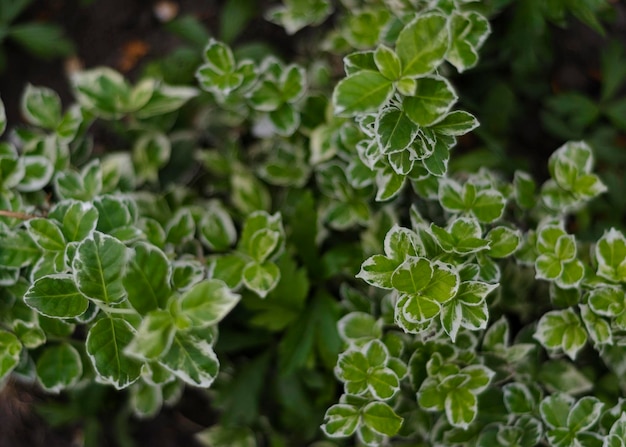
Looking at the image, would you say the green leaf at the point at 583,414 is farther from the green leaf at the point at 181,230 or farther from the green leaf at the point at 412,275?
the green leaf at the point at 181,230

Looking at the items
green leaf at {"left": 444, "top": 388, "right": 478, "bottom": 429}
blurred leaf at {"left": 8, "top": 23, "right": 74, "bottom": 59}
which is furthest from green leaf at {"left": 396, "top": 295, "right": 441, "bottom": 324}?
blurred leaf at {"left": 8, "top": 23, "right": 74, "bottom": 59}

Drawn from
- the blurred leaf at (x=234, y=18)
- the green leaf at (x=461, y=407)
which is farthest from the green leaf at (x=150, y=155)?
the green leaf at (x=461, y=407)

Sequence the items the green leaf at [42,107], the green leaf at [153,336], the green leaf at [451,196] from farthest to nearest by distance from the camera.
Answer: the green leaf at [42,107]
the green leaf at [451,196]
the green leaf at [153,336]

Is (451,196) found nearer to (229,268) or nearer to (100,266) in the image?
(229,268)

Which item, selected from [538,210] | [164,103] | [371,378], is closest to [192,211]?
[164,103]

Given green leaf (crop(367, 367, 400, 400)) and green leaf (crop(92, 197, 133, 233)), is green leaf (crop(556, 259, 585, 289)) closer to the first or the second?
green leaf (crop(367, 367, 400, 400))

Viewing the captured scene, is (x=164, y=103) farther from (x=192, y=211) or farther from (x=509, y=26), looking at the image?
(x=509, y=26)

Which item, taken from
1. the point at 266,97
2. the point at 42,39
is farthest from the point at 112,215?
the point at 42,39
